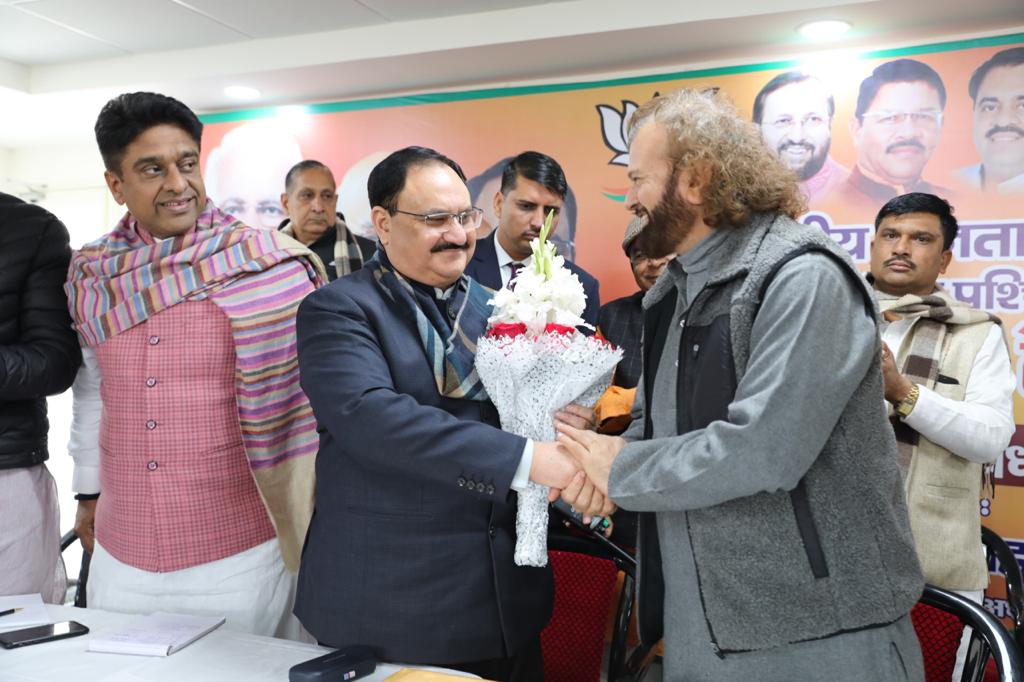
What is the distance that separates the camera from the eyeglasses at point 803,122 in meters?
4.05

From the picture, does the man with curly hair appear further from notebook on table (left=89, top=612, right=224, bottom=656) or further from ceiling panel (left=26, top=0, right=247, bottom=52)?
ceiling panel (left=26, top=0, right=247, bottom=52)

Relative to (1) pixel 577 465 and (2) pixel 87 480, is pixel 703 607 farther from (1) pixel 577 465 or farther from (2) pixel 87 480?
(2) pixel 87 480

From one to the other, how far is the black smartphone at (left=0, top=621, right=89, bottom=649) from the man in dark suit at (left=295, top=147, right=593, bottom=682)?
0.43 m

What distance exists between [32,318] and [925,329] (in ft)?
9.22

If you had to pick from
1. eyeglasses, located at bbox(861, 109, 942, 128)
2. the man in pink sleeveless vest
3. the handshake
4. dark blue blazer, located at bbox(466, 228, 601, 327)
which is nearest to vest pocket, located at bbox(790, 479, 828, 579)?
the handshake

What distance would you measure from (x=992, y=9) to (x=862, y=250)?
115cm

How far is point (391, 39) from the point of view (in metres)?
4.36

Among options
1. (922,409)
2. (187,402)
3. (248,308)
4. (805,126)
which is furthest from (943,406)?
(187,402)

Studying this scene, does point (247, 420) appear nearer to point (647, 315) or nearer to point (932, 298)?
point (647, 315)

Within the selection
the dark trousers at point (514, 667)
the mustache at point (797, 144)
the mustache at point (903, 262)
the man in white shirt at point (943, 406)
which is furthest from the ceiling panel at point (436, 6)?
the dark trousers at point (514, 667)

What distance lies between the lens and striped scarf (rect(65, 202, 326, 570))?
6.91ft

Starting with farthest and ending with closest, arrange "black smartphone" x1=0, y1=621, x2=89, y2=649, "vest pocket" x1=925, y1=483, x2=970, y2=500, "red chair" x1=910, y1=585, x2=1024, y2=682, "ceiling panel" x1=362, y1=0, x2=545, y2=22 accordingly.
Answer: "ceiling panel" x1=362, y1=0, x2=545, y2=22 < "vest pocket" x1=925, y1=483, x2=970, y2=500 < "red chair" x1=910, y1=585, x2=1024, y2=682 < "black smartphone" x1=0, y1=621, x2=89, y2=649

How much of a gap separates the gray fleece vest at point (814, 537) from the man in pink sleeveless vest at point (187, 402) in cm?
117

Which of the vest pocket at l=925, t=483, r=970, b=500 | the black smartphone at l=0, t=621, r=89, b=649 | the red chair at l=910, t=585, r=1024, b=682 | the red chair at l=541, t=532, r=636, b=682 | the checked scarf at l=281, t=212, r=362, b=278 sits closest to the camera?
the black smartphone at l=0, t=621, r=89, b=649
